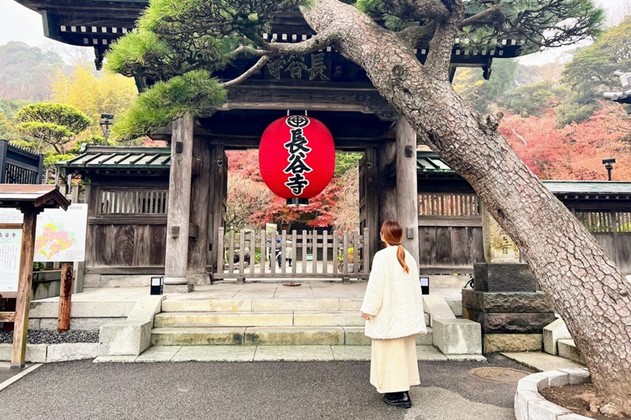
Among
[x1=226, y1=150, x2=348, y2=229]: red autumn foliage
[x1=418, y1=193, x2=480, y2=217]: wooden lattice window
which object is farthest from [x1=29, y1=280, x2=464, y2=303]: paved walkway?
[x1=226, y1=150, x2=348, y2=229]: red autumn foliage

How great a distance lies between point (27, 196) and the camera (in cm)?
476

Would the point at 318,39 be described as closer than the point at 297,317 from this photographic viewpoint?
Yes

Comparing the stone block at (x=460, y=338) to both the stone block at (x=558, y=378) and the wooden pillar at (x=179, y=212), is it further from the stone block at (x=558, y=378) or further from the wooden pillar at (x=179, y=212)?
the wooden pillar at (x=179, y=212)

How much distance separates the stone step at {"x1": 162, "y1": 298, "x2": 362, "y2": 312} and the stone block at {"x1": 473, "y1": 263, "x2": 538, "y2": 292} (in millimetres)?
2110

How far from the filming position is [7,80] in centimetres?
5800

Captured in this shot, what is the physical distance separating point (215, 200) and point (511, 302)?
22.4ft

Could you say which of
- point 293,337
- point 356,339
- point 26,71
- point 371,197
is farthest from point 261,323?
point 26,71

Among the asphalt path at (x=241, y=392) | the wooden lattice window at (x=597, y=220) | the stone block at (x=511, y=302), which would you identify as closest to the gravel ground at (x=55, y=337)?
the asphalt path at (x=241, y=392)

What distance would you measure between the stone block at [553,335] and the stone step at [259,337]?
168cm

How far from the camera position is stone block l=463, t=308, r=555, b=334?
5328 mm

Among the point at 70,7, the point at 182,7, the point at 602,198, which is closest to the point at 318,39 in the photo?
the point at 182,7

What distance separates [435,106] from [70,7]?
6.75 metres

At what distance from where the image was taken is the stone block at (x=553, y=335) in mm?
5109

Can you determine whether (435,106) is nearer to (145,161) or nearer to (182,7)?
(182,7)
